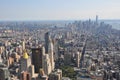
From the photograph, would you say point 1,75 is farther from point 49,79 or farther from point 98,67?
point 98,67

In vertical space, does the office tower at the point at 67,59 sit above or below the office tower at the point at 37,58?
below

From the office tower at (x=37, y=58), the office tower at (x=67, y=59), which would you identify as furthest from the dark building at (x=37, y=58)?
the office tower at (x=67, y=59)

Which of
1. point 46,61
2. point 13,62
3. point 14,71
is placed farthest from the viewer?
point 13,62

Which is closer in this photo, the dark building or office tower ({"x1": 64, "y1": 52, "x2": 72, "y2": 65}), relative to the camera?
the dark building

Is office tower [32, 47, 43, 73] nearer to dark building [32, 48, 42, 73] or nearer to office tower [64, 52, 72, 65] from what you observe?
dark building [32, 48, 42, 73]

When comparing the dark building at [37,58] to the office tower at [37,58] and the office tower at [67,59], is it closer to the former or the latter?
the office tower at [37,58]

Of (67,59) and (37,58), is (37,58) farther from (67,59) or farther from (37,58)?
(67,59)

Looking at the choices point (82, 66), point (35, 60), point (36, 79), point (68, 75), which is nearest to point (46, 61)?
point (35, 60)

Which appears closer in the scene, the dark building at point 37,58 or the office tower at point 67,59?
the dark building at point 37,58

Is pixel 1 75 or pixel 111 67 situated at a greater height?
pixel 1 75

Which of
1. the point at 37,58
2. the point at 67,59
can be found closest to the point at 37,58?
the point at 37,58

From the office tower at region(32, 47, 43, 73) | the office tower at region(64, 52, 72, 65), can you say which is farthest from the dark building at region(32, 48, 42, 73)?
the office tower at region(64, 52, 72, 65)
